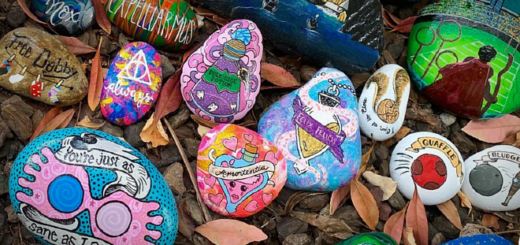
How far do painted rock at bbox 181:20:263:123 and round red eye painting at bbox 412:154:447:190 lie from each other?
576 millimetres

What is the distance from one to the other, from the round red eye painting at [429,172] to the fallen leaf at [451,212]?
10 cm

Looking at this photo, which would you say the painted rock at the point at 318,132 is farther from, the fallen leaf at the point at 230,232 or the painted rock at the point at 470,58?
the painted rock at the point at 470,58

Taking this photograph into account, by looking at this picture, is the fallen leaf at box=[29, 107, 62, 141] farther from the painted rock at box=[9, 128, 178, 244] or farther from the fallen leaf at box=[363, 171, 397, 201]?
the fallen leaf at box=[363, 171, 397, 201]

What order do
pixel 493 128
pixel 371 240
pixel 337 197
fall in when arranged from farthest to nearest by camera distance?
1. pixel 493 128
2. pixel 337 197
3. pixel 371 240

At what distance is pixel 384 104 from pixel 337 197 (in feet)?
1.12

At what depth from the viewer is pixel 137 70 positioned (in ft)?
5.23

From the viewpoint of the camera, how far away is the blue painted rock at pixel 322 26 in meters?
1.74

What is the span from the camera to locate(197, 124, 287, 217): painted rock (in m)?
1.51

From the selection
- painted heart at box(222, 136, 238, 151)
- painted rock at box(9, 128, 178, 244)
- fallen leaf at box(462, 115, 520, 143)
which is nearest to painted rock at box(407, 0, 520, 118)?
fallen leaf at box(462, 115, 520, 143)

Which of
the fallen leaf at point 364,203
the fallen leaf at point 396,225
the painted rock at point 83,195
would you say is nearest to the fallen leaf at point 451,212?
the fallen leaf at point 396,225

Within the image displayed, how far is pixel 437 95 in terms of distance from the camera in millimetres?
1870

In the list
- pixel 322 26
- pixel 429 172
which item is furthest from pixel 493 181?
pixel 322 26

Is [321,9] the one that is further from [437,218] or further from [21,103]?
[21,103]

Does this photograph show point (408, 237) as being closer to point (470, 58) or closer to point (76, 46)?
point (470, 58)
